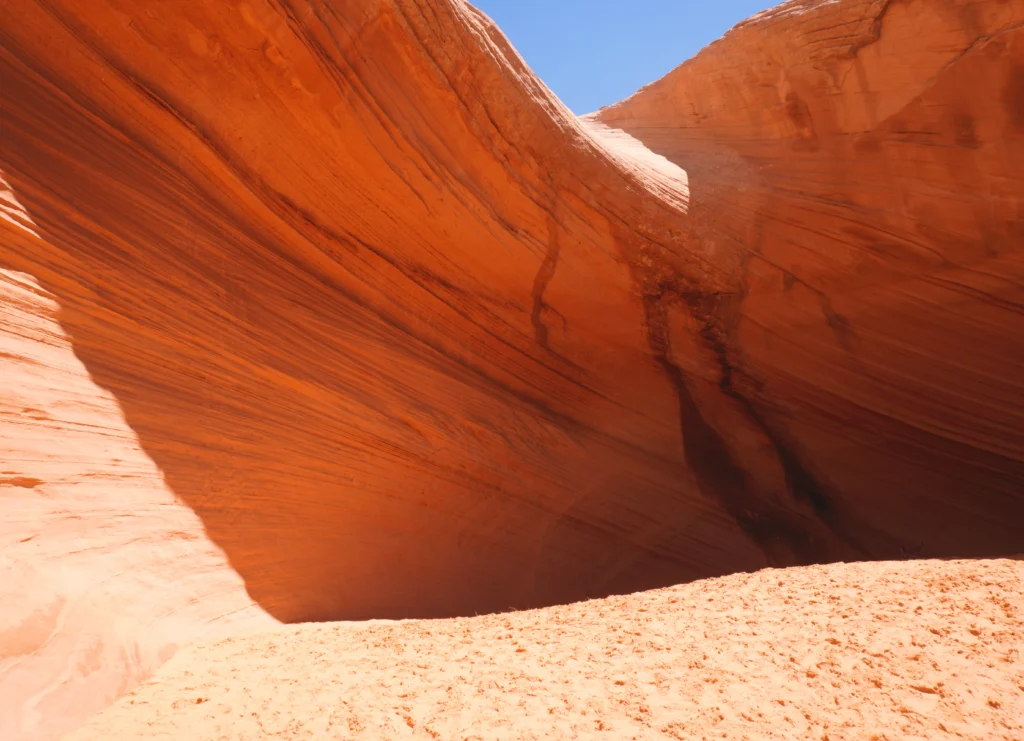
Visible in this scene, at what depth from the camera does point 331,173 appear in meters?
6.46

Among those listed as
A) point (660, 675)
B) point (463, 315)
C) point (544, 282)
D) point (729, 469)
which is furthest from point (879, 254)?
point (660, 675)

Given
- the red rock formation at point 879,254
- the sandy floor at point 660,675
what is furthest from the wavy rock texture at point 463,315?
the sandy floor at point 660,675

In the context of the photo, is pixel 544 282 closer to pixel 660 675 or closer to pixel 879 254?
pixel 879 254

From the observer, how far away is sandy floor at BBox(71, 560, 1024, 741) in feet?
9.87

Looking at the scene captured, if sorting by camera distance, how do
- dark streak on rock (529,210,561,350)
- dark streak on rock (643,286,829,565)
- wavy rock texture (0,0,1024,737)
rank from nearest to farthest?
wavy rock texture (0,0,1024,737) → dark streak on rock (529,210,561,350) → dark streak on rock (643,286,829,565)

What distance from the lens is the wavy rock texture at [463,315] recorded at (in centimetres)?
455

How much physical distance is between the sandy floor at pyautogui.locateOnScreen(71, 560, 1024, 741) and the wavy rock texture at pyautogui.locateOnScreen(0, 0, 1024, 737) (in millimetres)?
568

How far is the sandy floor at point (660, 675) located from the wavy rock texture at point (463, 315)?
1.86 feet

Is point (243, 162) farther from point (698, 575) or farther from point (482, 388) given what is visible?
point (698, 575)

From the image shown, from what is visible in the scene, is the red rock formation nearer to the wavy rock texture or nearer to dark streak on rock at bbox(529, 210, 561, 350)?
the wavy rock texture

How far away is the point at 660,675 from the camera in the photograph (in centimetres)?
336

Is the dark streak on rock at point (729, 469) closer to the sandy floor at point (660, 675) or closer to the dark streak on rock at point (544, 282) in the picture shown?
the dark streak on rock at point (544, 282)

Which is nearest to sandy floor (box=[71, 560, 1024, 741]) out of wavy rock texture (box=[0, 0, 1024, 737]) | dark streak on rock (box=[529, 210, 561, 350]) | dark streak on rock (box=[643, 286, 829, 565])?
wavy rock texture (box=[0, 0, 1024, 737])

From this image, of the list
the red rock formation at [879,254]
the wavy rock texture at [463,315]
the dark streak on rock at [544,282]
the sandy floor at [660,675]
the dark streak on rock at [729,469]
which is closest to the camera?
the sandy floor at [660,675]
